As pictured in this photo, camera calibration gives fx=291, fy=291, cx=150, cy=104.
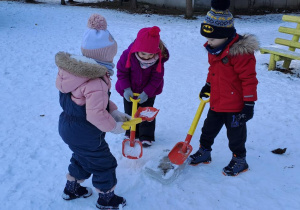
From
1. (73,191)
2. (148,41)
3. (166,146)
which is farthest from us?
(166,146)

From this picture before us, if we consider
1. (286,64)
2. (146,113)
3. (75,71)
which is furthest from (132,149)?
(286,64)

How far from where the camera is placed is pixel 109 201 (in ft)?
8.41

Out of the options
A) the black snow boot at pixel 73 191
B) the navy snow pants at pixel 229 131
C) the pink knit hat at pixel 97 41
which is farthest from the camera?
the navy snow pants at pixel 229 131

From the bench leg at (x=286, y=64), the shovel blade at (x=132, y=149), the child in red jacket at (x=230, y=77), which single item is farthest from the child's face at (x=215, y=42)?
the bench leg at (x=286, y=64)

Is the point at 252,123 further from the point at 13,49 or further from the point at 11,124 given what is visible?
the point at 13,49

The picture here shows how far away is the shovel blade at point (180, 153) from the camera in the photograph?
3.13 meters

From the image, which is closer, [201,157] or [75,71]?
[75,71]

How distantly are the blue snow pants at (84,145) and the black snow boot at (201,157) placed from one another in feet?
3.74

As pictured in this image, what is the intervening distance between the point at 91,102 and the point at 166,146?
1.81 metres

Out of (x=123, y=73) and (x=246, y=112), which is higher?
(x=123, y=73)

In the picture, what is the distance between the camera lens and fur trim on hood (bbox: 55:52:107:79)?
1.99m

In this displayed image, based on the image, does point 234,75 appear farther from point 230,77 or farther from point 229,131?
point 229,131

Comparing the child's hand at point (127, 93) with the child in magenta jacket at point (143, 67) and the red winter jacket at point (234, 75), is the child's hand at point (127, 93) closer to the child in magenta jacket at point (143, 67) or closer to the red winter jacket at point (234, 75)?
the child in magenta jacket at point (143, 67)

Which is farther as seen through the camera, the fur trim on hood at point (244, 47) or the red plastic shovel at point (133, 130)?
the red plastic shovel at point (133, 130)
